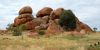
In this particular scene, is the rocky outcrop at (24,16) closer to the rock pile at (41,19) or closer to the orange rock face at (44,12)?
the rock pile at (41,19)

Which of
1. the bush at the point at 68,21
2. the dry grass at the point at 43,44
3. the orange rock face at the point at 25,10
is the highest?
the orange rock face at the point at 25,10

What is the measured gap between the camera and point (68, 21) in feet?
238

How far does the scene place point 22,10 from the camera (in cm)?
8706

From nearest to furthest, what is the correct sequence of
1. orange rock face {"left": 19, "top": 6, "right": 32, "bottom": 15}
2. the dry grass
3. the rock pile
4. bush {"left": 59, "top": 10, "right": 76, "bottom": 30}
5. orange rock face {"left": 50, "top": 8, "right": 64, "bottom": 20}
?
the dry grass
bush {"left": 59, "top": 10, "right": 76, "bottom": 30}
the rock pile
orange rock face {"left": 50, "top": 8, "right": 64, "bottom": 20}
orange rock face {"left": 19, "top": 6, "right": 32, "bottom": 15}

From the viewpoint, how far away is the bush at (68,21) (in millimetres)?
71938

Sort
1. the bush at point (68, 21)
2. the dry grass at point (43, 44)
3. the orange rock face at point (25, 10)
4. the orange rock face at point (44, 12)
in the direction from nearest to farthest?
the dry grass at point (43, 44) → the bush at point (68, 21) → the orange rock face at point (44, 12) → the orange rock face at point (25, 10)

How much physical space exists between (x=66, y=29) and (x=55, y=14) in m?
8.90

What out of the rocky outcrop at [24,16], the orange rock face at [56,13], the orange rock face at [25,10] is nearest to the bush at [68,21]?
the orange rock face at [56,13]

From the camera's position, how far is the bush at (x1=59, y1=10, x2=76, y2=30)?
71.9 meters

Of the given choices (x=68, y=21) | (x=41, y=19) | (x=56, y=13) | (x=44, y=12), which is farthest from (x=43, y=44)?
(x=44, y=12)

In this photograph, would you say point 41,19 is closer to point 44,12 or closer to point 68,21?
point 44,12

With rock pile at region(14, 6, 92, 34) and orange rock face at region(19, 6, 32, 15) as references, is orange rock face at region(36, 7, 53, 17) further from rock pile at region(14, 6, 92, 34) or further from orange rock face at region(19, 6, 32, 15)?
orange rock face at region(19, 6, 32, 15)

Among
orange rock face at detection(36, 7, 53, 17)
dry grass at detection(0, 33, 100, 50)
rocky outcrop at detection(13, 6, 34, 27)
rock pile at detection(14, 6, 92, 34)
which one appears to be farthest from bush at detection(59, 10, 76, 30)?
dry grass at detection(0, 33, 100, 50)

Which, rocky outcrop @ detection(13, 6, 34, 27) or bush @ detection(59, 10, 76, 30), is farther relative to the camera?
rocky outcrop @ detection(13, 6, 34, 27)
